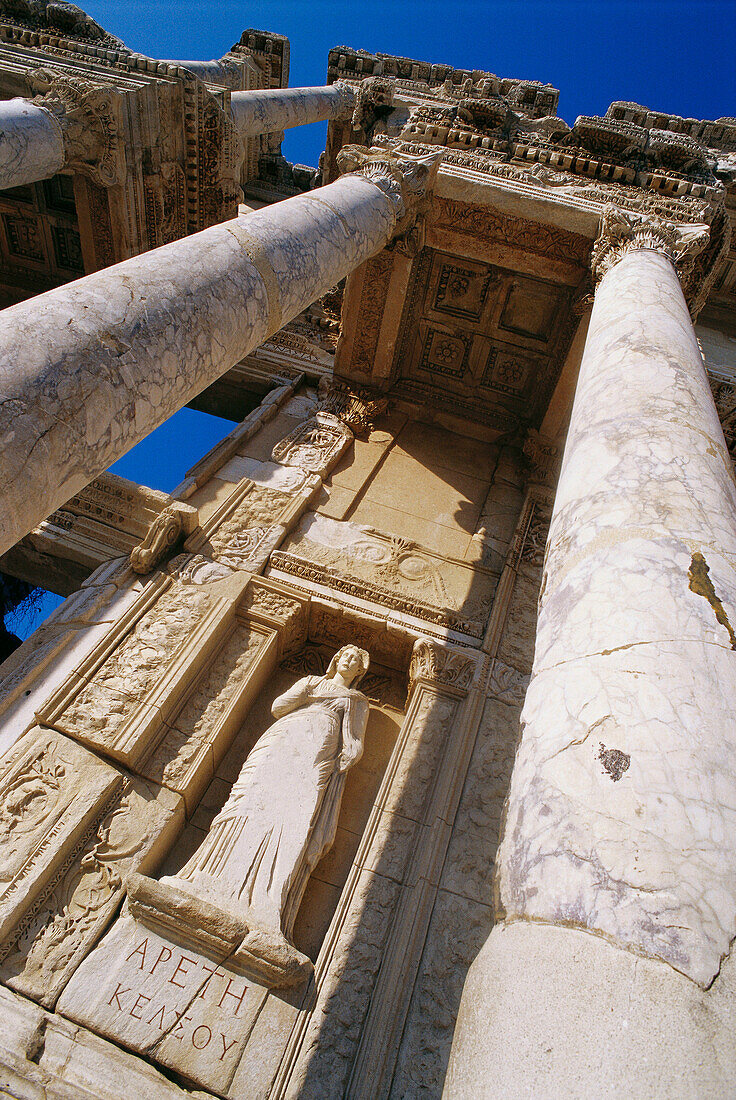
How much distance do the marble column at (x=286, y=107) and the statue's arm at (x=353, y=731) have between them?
9587 mm

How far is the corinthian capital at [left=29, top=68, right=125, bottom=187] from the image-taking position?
745cm

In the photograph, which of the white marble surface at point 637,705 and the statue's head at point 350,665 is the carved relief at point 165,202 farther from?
the white marble surface at point 637,705

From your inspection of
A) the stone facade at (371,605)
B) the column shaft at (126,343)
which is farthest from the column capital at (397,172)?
the column shaft at (126,343)

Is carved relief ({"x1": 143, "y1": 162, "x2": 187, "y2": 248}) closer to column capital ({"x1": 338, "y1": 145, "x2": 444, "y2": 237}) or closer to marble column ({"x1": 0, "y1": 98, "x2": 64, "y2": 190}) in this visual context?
marble column ({"x1": 0, "y1": 98, "x2": 64, "y2": 190})

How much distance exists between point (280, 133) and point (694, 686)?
62.6 feet

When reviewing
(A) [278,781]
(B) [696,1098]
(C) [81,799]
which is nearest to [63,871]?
(C) [81,799]

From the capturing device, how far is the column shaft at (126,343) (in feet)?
7.59

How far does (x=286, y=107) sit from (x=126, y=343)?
12256 mm

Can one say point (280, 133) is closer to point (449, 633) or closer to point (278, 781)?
point (449, 633)

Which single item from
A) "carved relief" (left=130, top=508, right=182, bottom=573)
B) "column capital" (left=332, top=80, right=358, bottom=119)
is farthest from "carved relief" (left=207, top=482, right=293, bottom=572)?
"column capital" (left=332, top=80, right=358, bottom=119)

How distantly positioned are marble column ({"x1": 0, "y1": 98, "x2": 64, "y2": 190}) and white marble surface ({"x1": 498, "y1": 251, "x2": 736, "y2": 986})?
7.17 metres

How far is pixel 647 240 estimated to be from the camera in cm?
558

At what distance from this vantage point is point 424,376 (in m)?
9.23

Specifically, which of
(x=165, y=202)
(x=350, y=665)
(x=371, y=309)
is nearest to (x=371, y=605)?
(x=350, y=665)
